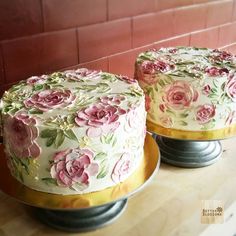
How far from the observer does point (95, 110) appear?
2.14 feet

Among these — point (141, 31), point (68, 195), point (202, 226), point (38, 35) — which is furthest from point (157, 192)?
point (141, 31)

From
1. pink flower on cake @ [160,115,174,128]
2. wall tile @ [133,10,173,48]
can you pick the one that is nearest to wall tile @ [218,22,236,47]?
wall tile @ [133,10,173,48]

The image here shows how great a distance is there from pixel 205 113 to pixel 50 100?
1.20ft

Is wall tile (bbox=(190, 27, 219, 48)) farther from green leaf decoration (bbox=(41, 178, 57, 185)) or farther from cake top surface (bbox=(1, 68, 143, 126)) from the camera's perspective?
green leaf decoration (bbox=(41, 178, 57, 185))

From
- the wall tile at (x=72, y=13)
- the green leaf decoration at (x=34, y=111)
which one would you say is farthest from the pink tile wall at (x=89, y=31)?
the green leaf decoration at (x=34, y=111)

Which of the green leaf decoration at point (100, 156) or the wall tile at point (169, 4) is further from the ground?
the wall tile at point (169, 4)

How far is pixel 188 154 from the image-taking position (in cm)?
93

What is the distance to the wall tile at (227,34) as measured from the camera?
163 centimetres

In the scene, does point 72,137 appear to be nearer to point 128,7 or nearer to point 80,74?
point 80,74

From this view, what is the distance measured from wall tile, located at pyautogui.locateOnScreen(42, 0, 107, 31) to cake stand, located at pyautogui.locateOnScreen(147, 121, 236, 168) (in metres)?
0.35

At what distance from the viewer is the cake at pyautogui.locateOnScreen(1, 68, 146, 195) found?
620 millimetres

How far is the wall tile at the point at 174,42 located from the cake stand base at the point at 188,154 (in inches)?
19.1

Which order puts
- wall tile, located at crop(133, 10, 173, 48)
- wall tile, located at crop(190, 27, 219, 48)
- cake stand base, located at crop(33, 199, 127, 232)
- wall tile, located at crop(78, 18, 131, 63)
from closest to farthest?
cake stand base, located at crop(33, 199, 127, 232)
wall tile, located at crop(78, 18, 131, 63)
wall tile, located at crop(133, 10, 173, 48)
wall tile, located at crop(190, 27, 219, 48)

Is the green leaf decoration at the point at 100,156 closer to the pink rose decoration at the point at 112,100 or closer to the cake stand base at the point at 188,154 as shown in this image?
the pink rose decoration at the point at 112,100
